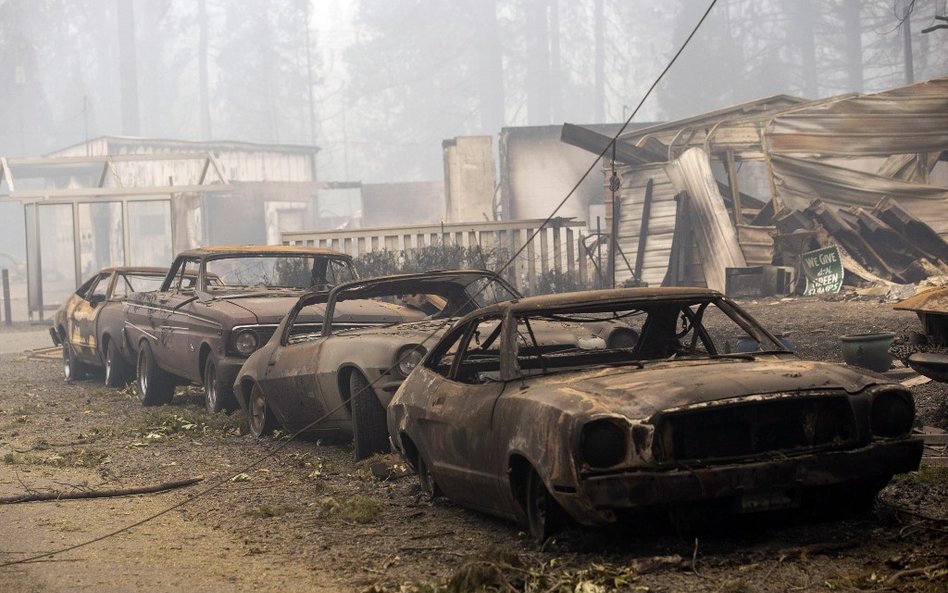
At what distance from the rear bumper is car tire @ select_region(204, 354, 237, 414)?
272 inches

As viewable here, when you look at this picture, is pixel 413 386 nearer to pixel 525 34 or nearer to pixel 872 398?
pixel 872 398

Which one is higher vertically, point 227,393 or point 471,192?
point 471,192

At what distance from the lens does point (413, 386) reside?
22.8 feet

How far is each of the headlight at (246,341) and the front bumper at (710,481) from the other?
666 cm

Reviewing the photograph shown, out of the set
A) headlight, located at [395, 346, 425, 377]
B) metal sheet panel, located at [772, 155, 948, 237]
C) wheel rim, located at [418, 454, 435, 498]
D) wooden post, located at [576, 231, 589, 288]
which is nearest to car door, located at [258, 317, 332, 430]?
headlight, located at [395, 346, 425, 377]

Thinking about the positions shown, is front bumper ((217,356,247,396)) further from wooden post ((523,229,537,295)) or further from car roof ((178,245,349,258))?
wooden post ((523,229,537,295))

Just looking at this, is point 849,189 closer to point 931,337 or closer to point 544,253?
point 544,253

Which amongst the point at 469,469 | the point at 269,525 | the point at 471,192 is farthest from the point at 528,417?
the point at 471,192

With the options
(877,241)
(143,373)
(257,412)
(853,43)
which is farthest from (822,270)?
(853,43)

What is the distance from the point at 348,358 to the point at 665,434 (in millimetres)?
3931

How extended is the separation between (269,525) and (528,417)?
205 cm

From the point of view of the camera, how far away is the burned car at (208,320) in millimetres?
11266

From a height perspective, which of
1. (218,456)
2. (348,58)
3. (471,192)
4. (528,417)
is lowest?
(218,456)

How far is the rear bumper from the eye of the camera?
492 cm
